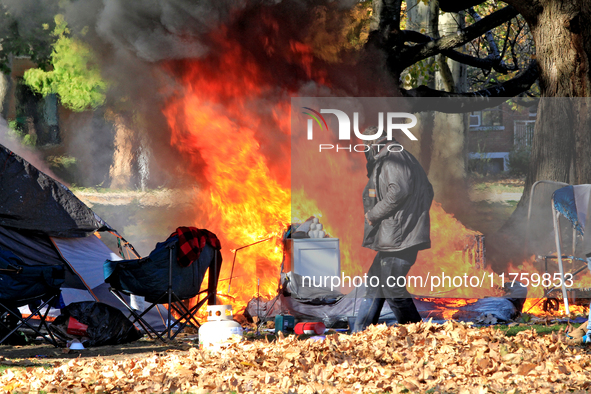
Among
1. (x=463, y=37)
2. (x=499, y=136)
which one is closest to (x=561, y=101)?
(x=499, y=136)

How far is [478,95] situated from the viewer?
35.4ft

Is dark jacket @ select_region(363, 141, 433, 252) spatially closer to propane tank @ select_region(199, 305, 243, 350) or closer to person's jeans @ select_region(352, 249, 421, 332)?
person's jeans @ select_region(352, 249, 421, 332)

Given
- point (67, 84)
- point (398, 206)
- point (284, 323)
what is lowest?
point (284, 323)

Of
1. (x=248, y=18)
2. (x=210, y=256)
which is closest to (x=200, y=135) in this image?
(x=248, y=18)

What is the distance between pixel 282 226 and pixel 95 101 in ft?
39.8

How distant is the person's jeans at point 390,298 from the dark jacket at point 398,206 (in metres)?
0.16

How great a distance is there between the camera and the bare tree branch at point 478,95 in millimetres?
10734

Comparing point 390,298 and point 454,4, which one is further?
point 454,4

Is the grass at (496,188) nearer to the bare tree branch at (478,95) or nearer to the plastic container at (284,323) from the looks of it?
the bare tree branch at (478,95)

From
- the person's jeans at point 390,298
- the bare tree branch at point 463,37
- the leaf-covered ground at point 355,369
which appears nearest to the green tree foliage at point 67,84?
the bare tree branch at point 463,37

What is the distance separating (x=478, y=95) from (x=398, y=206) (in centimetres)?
440

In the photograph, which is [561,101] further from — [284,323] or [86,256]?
[86,256]

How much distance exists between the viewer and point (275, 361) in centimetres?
521

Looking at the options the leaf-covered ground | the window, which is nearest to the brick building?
the window
